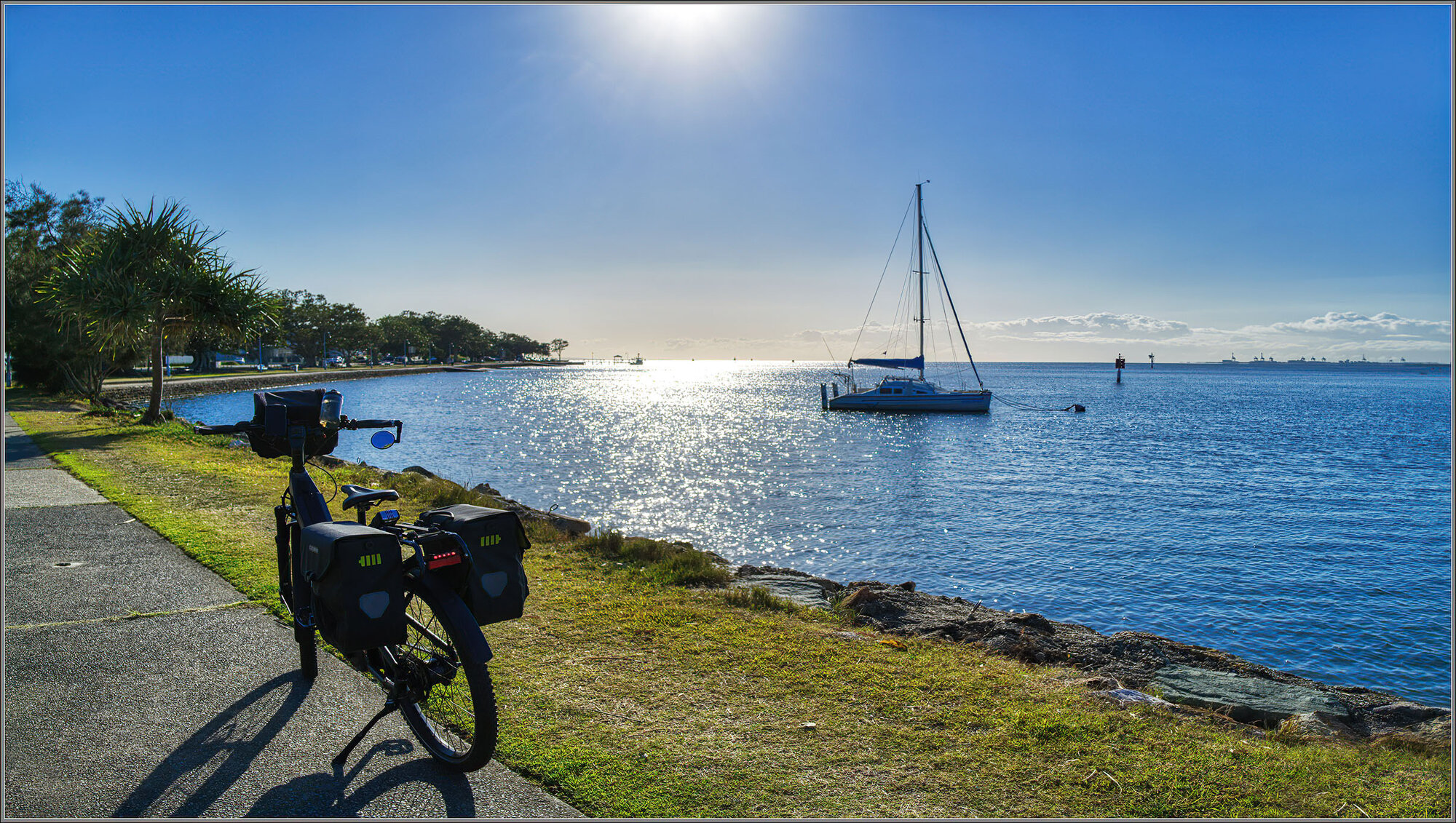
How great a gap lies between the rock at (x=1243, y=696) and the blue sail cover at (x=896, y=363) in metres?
49.4

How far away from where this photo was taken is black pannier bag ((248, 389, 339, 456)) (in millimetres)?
4344

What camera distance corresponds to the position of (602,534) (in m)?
10.1

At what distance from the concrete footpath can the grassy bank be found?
45 centimetres

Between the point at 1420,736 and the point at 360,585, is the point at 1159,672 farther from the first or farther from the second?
the point at 360,585

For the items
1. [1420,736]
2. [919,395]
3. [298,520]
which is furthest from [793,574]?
[919,395]

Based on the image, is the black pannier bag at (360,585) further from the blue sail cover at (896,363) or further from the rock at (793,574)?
the blue sail cover at (896,363)

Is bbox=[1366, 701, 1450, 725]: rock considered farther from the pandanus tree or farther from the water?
the pandanus tree

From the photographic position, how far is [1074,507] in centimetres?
2178

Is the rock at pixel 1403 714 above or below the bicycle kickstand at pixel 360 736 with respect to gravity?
below

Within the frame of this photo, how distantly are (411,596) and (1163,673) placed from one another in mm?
6087

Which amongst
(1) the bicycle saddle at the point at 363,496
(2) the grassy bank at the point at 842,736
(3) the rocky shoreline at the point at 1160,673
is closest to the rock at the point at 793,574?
(3) the rocky shoreline at the point at 1160,673

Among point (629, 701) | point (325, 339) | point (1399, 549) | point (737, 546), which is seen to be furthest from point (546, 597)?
point (325, 339)

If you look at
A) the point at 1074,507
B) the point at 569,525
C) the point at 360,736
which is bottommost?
the point at 1074,507

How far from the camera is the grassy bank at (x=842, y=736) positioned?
351 centimetres
